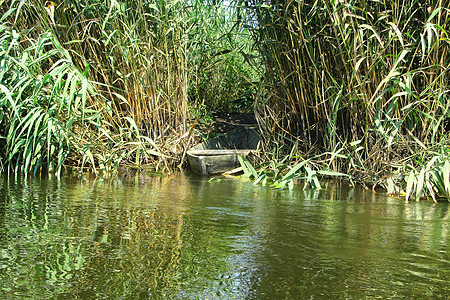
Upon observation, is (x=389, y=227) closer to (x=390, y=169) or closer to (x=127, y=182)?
(x=390, y=169)

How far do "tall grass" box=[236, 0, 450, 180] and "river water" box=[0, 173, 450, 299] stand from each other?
631mm

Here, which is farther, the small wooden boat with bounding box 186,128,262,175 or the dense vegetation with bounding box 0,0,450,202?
the small wooden boat with bounding box 186,128,262,175

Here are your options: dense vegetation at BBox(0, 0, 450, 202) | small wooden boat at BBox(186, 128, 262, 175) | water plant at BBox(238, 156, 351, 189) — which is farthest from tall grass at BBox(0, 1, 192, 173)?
water plant at BBox(238, 156, 351, 189)

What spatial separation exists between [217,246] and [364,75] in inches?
90.5

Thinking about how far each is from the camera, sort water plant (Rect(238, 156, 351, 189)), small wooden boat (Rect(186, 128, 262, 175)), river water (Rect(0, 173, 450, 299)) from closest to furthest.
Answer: river water (Rect(0, 173, 450, 299)) < water plant (Rect(238, 156, 351, 189)) < small wooden boat (Rect(186, 128, 262, 175))

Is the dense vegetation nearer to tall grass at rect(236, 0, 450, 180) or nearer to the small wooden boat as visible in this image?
tall grass at rect(236, 0, 450, 180)

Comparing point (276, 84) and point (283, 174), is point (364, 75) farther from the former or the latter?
point (283, 174)

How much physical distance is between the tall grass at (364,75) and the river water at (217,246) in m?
0.63

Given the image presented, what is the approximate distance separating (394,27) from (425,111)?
678mm

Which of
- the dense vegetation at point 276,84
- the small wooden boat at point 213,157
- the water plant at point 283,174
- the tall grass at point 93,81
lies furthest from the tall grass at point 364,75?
the tall grass at point 93,81

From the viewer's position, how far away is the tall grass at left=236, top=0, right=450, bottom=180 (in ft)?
11.3

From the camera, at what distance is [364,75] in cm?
373

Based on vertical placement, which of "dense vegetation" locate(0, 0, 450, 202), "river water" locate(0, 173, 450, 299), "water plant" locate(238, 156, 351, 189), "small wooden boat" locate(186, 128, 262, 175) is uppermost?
"dense vegetation" locate(0, 0, 450, 202)

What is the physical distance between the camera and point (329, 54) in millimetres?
3838
